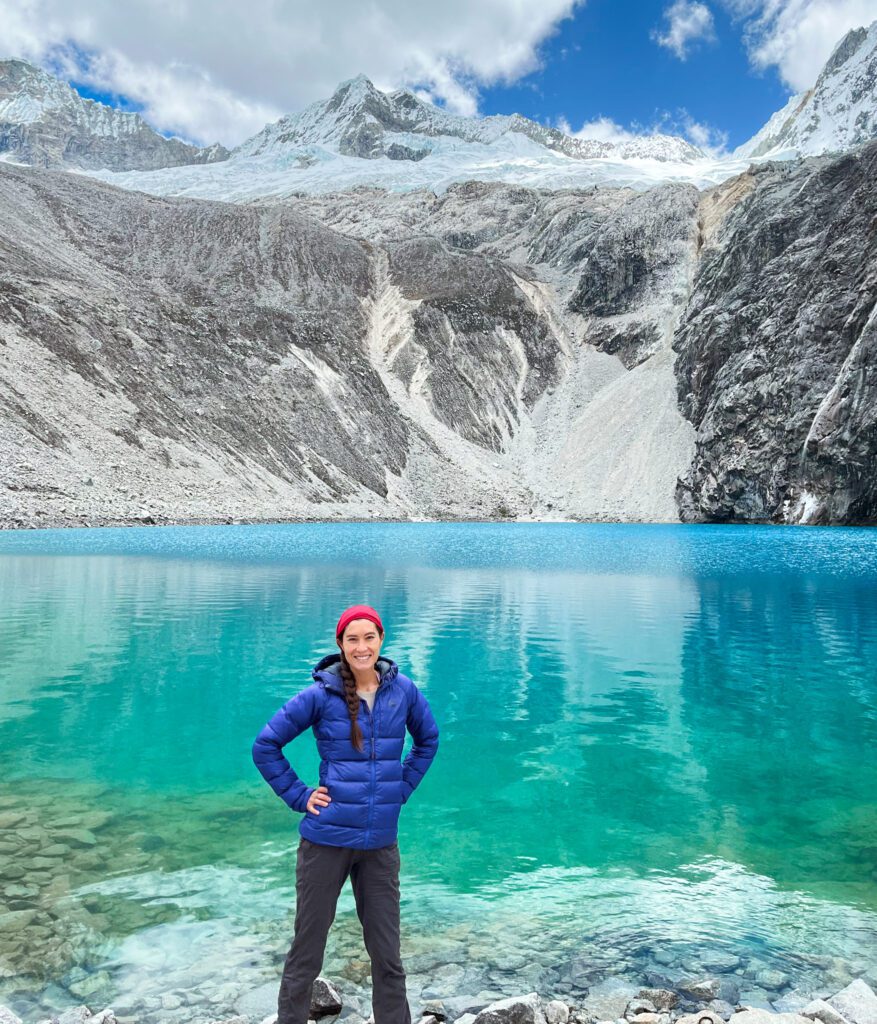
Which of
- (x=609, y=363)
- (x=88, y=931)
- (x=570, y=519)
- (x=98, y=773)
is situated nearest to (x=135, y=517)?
(x=570, y=519)

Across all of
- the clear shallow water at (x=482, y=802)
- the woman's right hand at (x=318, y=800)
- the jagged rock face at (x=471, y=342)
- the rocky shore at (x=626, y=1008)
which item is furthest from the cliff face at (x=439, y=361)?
the woman's right hand at (x=318, y=800)

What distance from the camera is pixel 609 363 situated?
115 meters

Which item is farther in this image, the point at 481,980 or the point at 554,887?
the point at 554,887

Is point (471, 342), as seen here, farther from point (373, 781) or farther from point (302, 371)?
point (373, 781)

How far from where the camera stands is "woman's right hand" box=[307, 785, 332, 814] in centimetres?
476

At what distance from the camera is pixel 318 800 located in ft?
15.6

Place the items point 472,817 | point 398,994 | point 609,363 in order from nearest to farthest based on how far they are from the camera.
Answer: point 398,994
point 472,817
point 609,363

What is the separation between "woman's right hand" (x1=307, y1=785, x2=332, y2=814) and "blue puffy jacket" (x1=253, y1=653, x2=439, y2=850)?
0.03m

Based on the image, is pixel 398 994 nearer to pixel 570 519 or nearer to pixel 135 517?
pixel 135 517

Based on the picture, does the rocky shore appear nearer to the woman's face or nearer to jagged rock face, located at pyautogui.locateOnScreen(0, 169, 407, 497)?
the woman's face

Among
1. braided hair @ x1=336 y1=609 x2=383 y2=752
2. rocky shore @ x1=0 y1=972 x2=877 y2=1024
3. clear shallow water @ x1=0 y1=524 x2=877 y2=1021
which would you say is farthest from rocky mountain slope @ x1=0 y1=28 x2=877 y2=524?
braided hair @ x1=336 y1=609 x2=383 y2=752

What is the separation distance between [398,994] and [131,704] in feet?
34.8

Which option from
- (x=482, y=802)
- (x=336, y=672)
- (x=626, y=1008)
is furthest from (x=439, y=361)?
(x=336, y=672)

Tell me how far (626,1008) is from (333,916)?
2352 mm
